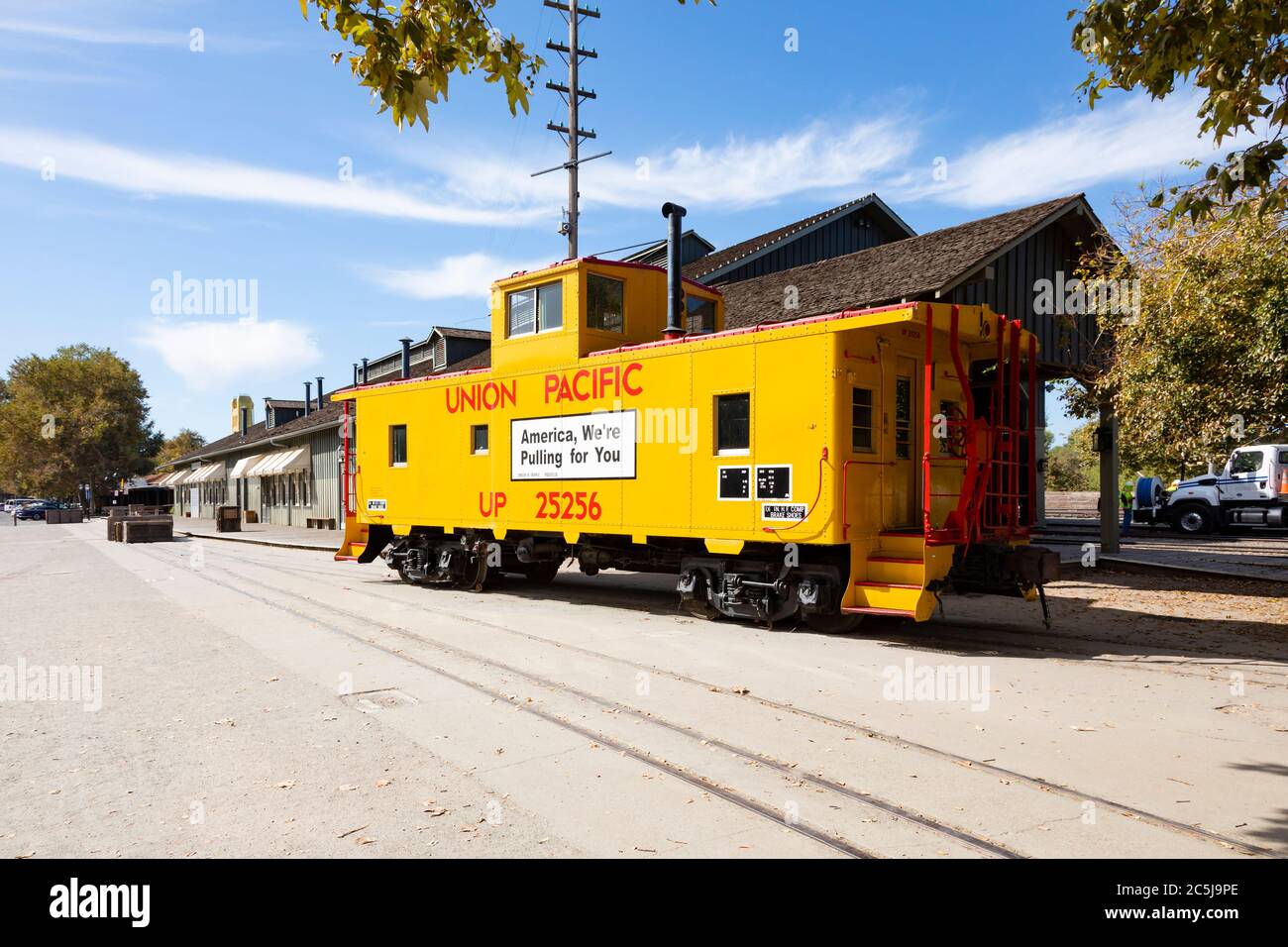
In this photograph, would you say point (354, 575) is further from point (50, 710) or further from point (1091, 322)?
point (1091, 322)

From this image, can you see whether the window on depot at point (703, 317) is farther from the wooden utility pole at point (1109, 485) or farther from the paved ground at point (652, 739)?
the wooden utility pole at point (1109, 485)

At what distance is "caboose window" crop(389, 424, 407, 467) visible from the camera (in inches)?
590

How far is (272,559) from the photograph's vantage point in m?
22.2

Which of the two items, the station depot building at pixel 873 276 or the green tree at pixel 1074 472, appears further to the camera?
the green tree at pixel 1074 472

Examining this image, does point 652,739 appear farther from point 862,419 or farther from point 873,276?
point 873,276

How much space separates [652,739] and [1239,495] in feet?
91.3

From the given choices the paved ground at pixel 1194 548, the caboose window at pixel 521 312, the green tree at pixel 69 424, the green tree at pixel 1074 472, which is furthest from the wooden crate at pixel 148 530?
the green tree at pixel 1074 472

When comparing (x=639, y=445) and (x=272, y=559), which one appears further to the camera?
(x=272, y=559)

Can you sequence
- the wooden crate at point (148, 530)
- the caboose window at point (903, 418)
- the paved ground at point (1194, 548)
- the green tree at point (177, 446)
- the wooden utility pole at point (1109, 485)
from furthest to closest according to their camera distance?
the green tree at point (177, 446)
the wooden crate at point (148, 530)
the wooden utility pole at point (1109, 485)
the paved ground at point (1194, 548)
the caboose window at point (903, 418)

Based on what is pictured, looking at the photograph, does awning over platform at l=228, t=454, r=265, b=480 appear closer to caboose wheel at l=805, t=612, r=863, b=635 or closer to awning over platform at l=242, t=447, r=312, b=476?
awning over platform at l=242, t=447, r=312, b=476

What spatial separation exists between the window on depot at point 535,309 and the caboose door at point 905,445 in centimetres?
493

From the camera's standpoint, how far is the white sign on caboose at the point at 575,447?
439 inches
